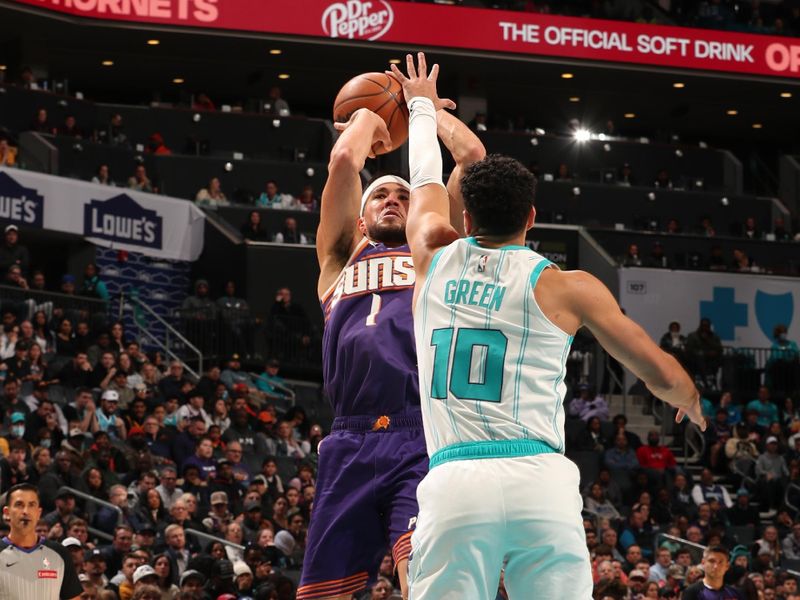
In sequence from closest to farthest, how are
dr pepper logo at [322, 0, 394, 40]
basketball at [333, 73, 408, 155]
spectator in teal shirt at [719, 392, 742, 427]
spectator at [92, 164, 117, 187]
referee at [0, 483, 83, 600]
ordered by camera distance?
basketball at [333, 73, 408, 155], referee at [0, 483, 83, 600], spectator in teal shirt at [719, 392, 742, 427], spectator at [92, 164, 117, 187], dr pepper logo at [322, 0, 394, 40]

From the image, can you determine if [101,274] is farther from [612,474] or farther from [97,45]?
[612,474]

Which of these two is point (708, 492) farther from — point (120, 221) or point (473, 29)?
point (473, 29)

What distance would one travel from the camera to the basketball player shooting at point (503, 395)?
4.44 m

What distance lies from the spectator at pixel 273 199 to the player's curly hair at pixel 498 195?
21.5 metres

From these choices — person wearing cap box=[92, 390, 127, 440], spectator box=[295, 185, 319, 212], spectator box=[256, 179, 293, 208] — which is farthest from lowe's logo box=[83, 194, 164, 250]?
person wearing cap box=[92, 390, 127, 440]

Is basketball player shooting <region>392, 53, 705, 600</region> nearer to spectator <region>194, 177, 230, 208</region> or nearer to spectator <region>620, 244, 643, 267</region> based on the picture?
spectator <region>194, 177, 230, 208</region>

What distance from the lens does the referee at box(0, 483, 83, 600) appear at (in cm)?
852

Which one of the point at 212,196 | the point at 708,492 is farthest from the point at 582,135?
the point at 708,492

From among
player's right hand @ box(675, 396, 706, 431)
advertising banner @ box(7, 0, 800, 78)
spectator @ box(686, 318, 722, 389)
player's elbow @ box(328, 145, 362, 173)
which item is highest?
advertising banner @ box(7, 0, 800, 78)

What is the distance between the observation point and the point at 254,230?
25.4 metres

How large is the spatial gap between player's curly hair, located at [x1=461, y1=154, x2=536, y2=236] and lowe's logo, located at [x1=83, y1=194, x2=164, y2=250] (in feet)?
62.9

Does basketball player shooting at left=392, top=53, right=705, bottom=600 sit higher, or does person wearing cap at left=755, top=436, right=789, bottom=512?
basketball player shooting at left=392, top=53, right=705, bottom=600

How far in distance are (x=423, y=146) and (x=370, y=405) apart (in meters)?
1.27

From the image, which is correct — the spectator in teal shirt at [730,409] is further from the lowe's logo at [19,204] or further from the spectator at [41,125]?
the spectator at [41,125]
